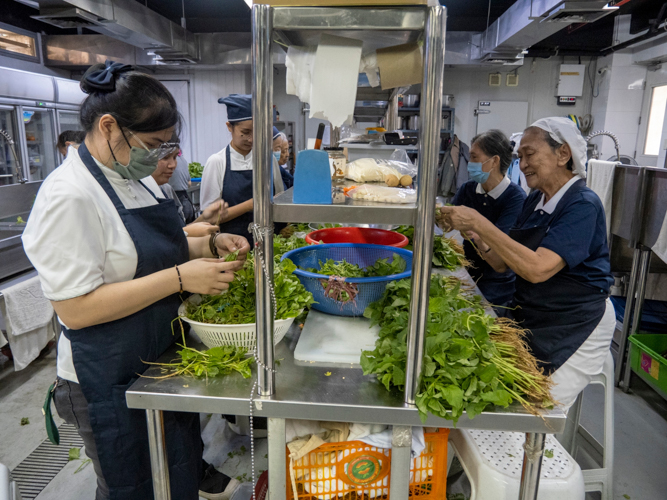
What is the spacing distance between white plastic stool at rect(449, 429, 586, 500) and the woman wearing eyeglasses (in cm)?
95

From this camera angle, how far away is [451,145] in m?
7.55

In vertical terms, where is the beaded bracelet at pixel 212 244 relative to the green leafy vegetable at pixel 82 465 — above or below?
above

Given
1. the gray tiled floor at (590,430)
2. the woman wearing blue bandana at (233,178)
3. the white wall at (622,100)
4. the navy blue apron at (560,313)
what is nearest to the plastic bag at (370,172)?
the navy blue apron at (560,313)

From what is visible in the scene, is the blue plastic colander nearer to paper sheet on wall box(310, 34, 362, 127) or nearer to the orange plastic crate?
the orange plastic crate

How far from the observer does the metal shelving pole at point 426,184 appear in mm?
1029

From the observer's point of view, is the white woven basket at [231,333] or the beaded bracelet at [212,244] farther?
the beaded bracelet at [212,244]

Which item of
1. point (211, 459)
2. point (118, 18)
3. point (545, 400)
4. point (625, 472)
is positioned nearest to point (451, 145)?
point (118, 18)

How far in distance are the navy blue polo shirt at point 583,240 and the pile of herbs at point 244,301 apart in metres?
1.11

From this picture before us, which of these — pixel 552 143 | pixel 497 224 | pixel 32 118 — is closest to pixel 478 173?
pixel 497 224

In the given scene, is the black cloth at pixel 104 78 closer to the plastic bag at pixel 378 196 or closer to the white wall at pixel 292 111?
the plastic bag at pixel 378 196

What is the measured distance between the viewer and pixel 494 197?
3.15 meters

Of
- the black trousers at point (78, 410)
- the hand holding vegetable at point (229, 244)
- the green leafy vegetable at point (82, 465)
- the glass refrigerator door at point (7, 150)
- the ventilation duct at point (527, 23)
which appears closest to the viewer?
the black trousers at point (78, 410)

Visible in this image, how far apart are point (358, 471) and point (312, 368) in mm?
315

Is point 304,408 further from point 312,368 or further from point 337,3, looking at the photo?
point 337,3
